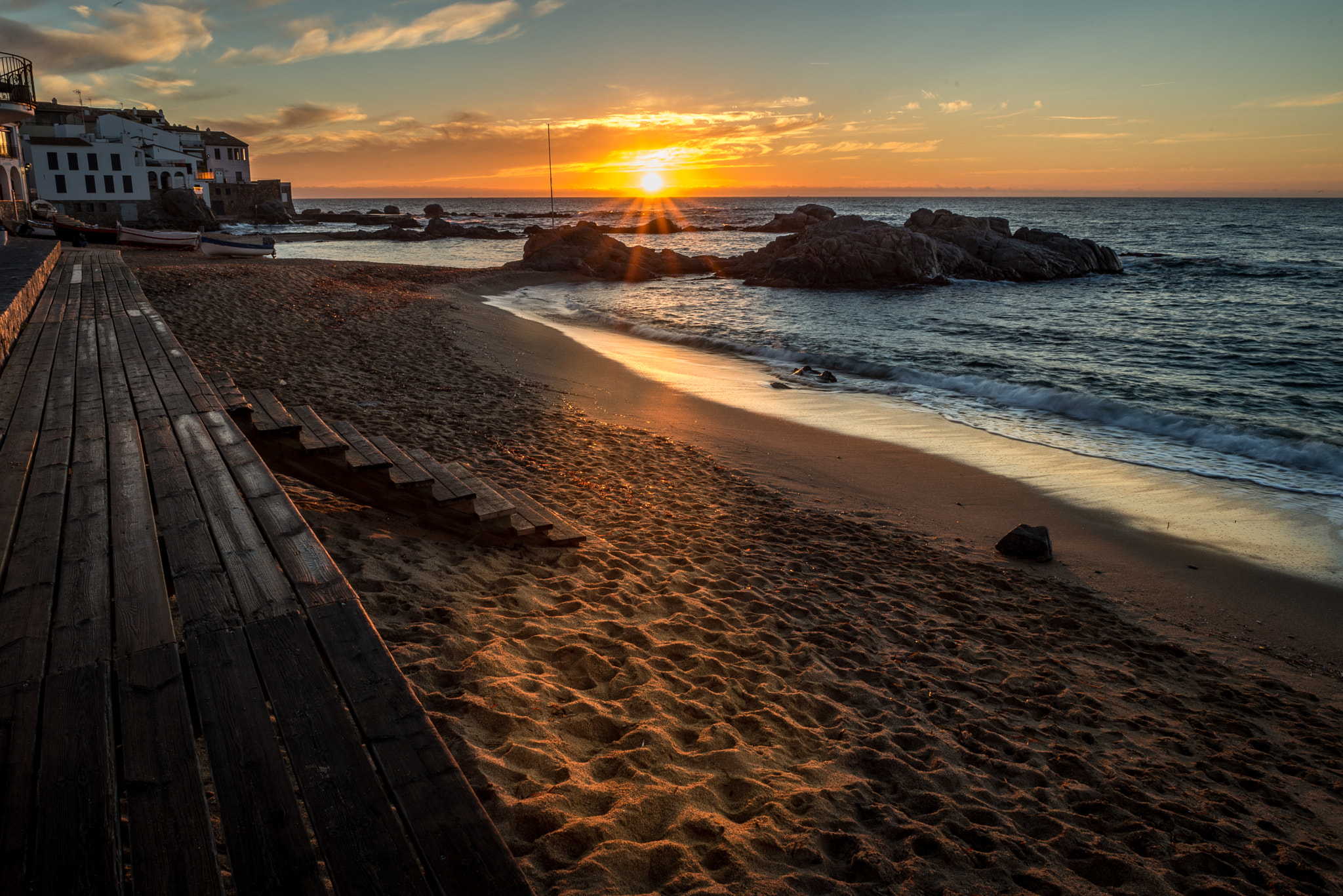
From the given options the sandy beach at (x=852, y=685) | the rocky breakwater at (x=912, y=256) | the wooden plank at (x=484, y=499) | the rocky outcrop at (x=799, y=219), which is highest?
the rocky outcrop at (x=799, y=219)

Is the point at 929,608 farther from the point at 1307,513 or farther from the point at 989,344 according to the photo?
the point at 989,344

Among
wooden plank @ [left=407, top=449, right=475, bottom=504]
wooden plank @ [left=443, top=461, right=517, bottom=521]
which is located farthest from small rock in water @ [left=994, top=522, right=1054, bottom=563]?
wooden plank @ [left=407, top=449, right=475, bottom=504]

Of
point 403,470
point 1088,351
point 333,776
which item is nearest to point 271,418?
point 403,470

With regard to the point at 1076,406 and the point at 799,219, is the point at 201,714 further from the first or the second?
the point at 799,219

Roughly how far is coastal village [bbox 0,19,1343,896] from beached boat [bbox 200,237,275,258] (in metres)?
27.7

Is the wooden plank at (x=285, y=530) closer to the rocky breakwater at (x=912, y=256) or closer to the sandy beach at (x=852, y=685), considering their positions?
the sandy beach at (x=852, y=685)

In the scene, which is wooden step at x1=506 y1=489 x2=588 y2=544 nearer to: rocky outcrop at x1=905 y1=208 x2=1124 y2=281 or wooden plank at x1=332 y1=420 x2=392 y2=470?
wooden plank at x1=332 y1=420 x2=392 y2=470

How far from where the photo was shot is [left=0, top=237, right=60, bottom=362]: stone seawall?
621 centimetres

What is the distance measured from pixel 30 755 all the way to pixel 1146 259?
58.8 m

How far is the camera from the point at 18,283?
25.9ft

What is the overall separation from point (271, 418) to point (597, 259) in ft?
117

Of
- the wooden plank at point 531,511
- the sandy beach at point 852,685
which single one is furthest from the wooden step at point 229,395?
the wooden plank at point 531,511

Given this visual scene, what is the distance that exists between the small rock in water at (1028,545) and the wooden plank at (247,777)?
6.26m

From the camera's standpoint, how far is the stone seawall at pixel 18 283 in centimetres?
621
